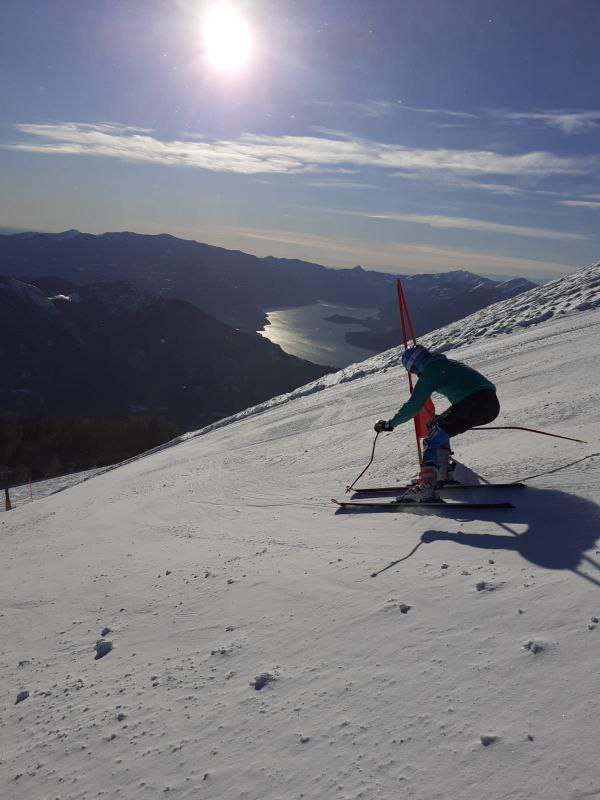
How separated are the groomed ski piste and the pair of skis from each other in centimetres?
16

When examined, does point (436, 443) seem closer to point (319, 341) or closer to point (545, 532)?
point (545, 532)

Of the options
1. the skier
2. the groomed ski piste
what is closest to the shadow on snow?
the groomed ski piste

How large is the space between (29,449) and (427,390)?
61686mm

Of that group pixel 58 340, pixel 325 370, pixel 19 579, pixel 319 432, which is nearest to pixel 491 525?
pixel 19 579

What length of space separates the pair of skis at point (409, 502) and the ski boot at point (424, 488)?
7 cm

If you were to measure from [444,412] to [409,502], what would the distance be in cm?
112

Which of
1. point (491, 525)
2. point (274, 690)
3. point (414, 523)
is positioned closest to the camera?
point (274, 690)

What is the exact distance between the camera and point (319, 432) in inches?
483

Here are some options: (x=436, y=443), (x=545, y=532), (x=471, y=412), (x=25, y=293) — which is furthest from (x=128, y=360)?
(x=545, y=532)

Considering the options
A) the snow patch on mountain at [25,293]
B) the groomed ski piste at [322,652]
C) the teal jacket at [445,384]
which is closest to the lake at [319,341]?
the snow patch on mountain at [25,293]

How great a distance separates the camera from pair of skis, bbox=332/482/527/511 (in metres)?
5.62

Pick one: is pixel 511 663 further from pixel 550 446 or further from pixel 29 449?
pixel 29 449

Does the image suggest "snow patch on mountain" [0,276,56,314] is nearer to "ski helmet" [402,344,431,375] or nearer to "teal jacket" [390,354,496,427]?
"ski helmet" [402,344,431,375]

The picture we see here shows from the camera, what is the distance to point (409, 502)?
6.13 meters
